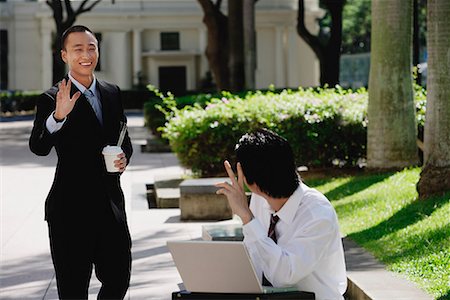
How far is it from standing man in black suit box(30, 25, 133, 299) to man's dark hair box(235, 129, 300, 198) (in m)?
1.04

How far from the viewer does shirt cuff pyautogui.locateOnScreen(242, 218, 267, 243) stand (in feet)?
15.2

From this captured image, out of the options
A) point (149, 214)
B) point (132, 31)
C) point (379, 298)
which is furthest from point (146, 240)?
point (132, 31)

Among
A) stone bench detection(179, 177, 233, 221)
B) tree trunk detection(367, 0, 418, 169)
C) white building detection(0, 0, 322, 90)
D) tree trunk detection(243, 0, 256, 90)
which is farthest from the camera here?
white building detection(0, 0, 322, 90)

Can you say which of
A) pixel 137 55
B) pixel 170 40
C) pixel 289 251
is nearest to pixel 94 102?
pixel 289 251

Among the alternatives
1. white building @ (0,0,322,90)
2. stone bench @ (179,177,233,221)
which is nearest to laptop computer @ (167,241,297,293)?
stone bench @ (179,177,233,221)

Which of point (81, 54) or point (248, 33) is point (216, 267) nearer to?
point (81, 54)

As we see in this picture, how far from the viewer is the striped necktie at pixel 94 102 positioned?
571 centimetres

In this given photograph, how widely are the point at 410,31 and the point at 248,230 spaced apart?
1076 cm

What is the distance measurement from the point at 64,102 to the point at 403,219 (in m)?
5.48

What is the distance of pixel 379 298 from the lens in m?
7.00

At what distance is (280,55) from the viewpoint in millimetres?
61938

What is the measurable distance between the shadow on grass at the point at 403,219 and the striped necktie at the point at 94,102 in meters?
4.44

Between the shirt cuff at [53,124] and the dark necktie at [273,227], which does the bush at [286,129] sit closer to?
the shirt cuff at [53,124]

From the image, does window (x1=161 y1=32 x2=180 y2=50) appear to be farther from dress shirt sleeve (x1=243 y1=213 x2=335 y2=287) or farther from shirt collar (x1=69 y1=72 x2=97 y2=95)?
dress shirt sleeve (x1=243 y1=213 x2=335 y2=287)
